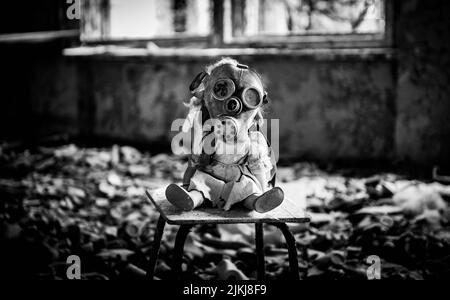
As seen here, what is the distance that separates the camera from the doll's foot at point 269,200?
2.09m

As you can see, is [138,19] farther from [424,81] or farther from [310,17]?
[424,81]

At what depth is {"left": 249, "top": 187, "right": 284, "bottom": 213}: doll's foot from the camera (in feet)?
6.84

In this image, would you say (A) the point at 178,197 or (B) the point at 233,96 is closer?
(A) the point at 178,197

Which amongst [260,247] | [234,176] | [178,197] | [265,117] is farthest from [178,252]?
[265,117]

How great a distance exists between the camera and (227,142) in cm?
229

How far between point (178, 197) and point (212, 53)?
→ 402 centimetres

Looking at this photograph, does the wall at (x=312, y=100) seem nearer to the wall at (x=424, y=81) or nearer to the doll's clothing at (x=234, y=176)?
the wall at (x=424, y=81)

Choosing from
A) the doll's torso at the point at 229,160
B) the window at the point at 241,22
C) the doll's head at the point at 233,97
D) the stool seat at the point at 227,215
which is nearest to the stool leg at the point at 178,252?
the stool seat at the point at 227,215

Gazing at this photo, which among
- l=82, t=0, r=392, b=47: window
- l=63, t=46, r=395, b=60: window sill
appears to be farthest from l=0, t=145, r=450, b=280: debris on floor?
l=82, t=0, r=392, b=47: window

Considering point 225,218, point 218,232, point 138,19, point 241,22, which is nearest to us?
point 225,218

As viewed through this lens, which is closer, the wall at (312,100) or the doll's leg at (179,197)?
the doll's leg at (179,197)

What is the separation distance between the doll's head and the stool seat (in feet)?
1.02

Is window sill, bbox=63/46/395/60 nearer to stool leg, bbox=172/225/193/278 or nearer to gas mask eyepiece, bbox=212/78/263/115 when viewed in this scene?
gas mask eyepiece, bbox=212/78/263/115
